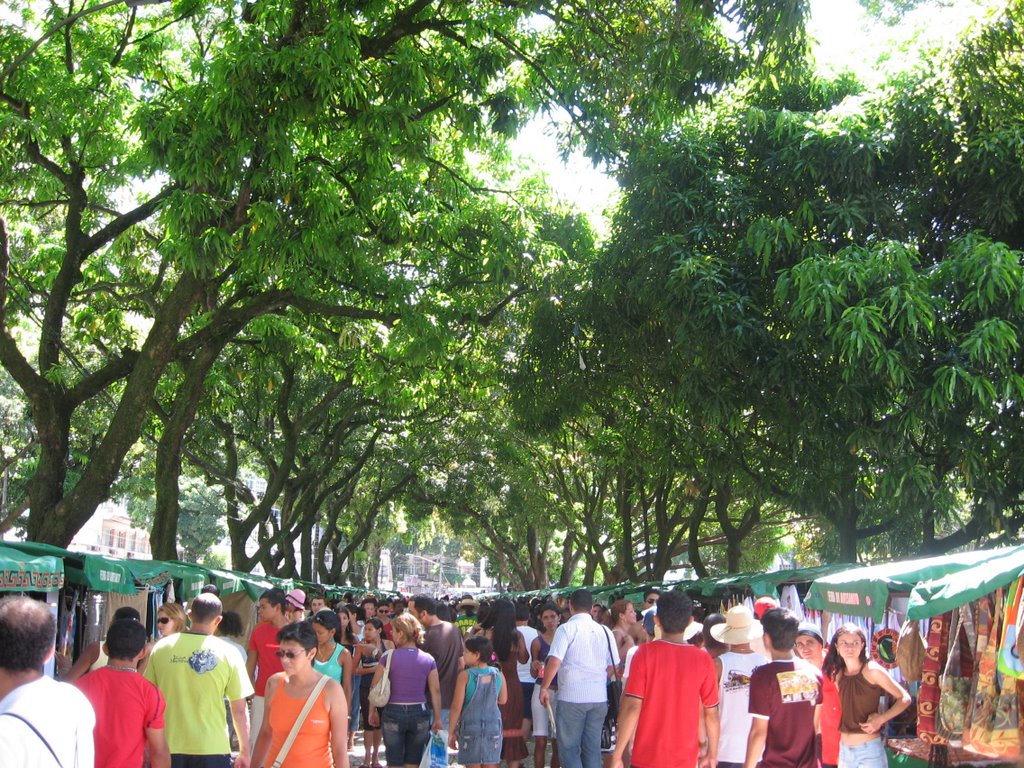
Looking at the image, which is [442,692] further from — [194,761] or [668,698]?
[668,698]

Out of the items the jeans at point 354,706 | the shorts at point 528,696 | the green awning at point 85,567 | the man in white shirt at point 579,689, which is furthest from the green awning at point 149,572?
the man in white shirt at point 579,689

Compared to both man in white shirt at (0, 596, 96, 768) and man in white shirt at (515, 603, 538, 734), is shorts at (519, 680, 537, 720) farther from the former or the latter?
man in white shirt at (0, 596, 96, 768)

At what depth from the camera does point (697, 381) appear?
13.0 metres

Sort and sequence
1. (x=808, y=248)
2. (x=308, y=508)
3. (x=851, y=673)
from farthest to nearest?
(x=308, y=508) → (x=808, y=248) → (x=851, y=673)

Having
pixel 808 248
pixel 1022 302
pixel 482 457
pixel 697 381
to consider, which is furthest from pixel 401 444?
pixel 1022 302

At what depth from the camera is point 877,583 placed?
8070mm

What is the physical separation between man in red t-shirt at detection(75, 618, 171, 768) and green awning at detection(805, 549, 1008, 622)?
4.97m

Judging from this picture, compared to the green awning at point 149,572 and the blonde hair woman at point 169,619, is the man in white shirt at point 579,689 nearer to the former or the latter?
the blonde hair woman at point 169,619

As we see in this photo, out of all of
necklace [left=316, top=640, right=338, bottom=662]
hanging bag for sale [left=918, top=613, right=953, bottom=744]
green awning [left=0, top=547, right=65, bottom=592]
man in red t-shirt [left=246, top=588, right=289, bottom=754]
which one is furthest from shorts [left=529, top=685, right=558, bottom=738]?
green awning [left=0, top=547, right=65, bottom=592]

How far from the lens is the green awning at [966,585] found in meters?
5.80

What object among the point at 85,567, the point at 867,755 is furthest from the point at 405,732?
the point at 85,567

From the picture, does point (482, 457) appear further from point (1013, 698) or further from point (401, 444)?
point (1013, 698)

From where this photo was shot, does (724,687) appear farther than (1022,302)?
No

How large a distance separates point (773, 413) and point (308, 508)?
17383 millimetres
